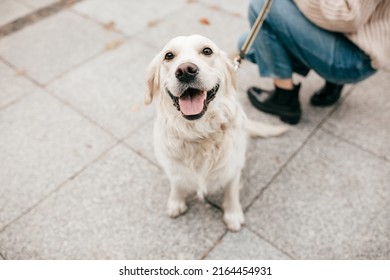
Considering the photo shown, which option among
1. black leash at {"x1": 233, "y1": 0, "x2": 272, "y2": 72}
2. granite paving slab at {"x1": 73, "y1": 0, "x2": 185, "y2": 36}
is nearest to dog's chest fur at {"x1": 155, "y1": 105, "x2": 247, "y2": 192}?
black leash at {"x1": 233, "y1": 0, "x2": 272, "y2": 72}

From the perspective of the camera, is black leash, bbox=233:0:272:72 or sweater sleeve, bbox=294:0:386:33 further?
black leash, bbox=233:0:272:72

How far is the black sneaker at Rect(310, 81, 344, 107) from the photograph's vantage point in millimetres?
3206

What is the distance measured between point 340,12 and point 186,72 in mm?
1203

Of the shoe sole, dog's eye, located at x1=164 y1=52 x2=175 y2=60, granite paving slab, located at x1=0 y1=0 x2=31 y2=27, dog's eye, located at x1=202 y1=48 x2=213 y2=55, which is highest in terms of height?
dog's eye, located at x1=202 y1=48 x2=213 y2=55

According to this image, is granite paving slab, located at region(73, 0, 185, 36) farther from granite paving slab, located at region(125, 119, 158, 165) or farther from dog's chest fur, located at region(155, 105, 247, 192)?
dog's chest fur, located at region(155, 105, 247, 192)

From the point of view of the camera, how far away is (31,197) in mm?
2738

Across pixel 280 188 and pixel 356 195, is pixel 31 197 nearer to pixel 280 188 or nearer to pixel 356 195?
pixel 280 188

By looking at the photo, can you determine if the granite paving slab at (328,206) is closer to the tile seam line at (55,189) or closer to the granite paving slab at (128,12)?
the tile seam line at (55,189)

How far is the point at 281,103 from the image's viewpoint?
3133mm

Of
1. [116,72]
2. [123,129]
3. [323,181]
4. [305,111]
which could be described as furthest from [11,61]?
[323,181]

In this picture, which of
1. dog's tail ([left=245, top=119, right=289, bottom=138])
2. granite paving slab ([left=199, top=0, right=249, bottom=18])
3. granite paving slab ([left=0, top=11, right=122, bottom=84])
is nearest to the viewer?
dog's tail ([left=245, top=119, right=289, bottom=138])

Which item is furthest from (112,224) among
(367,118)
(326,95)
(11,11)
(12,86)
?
(11,11)

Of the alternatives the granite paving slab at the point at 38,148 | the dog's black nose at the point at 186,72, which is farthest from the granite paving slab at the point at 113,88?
the dog's black nose at the point at 186,72

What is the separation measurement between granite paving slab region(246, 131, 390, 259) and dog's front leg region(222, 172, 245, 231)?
111mm
